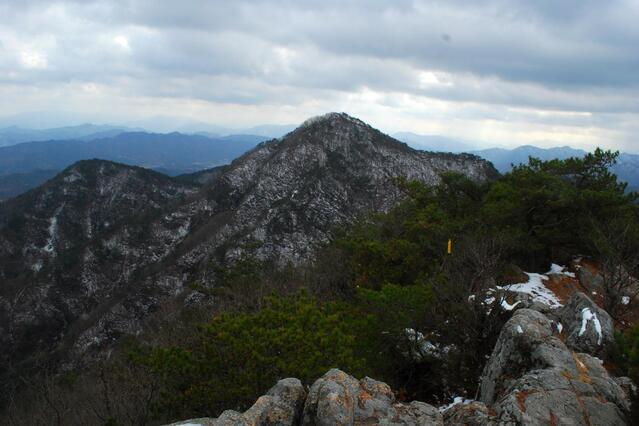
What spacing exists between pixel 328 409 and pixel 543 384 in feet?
12.8

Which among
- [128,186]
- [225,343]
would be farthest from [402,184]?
[128,186]

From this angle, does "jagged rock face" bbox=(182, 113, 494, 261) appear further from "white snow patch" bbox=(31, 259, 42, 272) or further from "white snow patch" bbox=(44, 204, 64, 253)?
"white snow patch" bbox=(44, 204, 64, 253)

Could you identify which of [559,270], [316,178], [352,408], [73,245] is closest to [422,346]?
[352,408]

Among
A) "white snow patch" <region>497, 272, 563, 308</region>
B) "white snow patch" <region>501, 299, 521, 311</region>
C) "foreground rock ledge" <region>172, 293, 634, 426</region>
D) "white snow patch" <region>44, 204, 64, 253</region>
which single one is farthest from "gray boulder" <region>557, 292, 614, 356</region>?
"white snow patch" <region>44, 204, 64, 253</region>

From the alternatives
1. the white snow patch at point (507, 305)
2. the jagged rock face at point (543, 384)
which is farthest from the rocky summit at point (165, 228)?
the jagged rock face at point (543, 384)

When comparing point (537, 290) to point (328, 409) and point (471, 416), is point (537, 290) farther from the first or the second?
point (328, 409)

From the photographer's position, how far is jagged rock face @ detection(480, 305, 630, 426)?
7180mm

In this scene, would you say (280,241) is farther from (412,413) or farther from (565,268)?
(412,413)

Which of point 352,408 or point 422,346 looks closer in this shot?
point 352,408

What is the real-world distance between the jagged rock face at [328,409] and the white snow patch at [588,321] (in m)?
6.22

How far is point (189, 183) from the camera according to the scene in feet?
486

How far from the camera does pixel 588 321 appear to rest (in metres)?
11.8

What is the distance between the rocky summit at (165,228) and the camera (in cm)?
6931

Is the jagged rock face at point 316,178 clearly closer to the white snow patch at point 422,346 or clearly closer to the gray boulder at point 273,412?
the white snow patch at point 422,346
